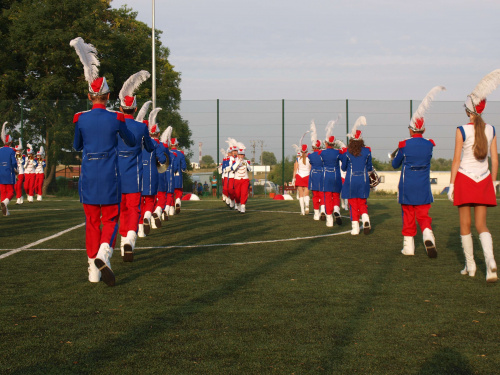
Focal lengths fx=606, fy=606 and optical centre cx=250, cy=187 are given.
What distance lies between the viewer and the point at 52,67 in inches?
1390

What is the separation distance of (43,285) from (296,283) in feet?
9.62

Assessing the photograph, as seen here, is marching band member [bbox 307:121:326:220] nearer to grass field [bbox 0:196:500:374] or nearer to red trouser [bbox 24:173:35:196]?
grass field [bbox 0:196:500:374]

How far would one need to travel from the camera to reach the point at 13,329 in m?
5.04

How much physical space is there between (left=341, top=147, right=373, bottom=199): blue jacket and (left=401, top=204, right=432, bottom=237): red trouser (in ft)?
8.57

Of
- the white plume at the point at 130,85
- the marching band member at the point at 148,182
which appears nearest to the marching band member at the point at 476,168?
the white plume at the point at 130,85

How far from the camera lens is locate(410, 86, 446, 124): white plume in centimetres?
977

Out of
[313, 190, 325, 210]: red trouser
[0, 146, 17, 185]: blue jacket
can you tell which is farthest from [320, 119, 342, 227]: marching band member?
[0, 146, 17, 185]: blue jacket

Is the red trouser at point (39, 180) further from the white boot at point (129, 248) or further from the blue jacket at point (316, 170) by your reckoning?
the white boot at point (129, 248)

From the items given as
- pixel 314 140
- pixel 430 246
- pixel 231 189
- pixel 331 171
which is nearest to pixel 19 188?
pixel 231 189

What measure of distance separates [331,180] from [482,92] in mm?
7640

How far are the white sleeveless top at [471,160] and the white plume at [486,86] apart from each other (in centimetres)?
37

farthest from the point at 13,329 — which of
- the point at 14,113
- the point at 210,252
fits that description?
the point at 14,113

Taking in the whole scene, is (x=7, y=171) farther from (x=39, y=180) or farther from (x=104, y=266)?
(x=104, y=266)

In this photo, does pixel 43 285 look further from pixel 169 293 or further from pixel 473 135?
pixel 473 135
